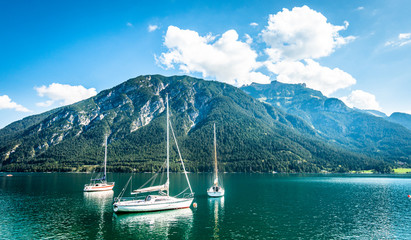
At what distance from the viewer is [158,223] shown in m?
48.0

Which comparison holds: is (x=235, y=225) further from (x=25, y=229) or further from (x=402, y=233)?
(x=25, y=229)

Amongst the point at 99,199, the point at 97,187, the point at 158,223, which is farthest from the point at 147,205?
the point at 97,187

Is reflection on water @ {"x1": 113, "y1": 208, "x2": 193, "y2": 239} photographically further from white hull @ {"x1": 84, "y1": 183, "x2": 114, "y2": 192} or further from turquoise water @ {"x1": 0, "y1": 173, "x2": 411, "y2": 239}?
white hull @ {"x1": 84, "y1": 183, "x2": 114, "y2": 192}

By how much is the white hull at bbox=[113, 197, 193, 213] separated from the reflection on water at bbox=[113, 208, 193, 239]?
3.27ft

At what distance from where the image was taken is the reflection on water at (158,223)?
1635 inches

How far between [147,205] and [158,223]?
Answer: 30.7ft

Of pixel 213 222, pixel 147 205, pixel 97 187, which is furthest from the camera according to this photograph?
pixel 97 187

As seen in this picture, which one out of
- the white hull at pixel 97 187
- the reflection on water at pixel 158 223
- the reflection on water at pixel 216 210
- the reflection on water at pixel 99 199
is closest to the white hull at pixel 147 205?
the reflection on water at pixel 158 223

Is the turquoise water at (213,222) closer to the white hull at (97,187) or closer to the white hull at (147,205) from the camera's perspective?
the white hull at (147,205)

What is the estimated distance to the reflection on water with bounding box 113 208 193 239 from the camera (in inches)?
1635

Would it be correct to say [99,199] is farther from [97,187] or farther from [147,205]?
[147,205]

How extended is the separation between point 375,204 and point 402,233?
34533mm

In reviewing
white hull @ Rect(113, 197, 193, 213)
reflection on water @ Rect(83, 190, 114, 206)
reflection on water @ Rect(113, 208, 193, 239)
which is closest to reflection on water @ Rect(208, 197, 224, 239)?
reflection on water @ Rect(113, 208, 193, 239)

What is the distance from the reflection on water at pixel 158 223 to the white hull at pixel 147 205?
1.00m
